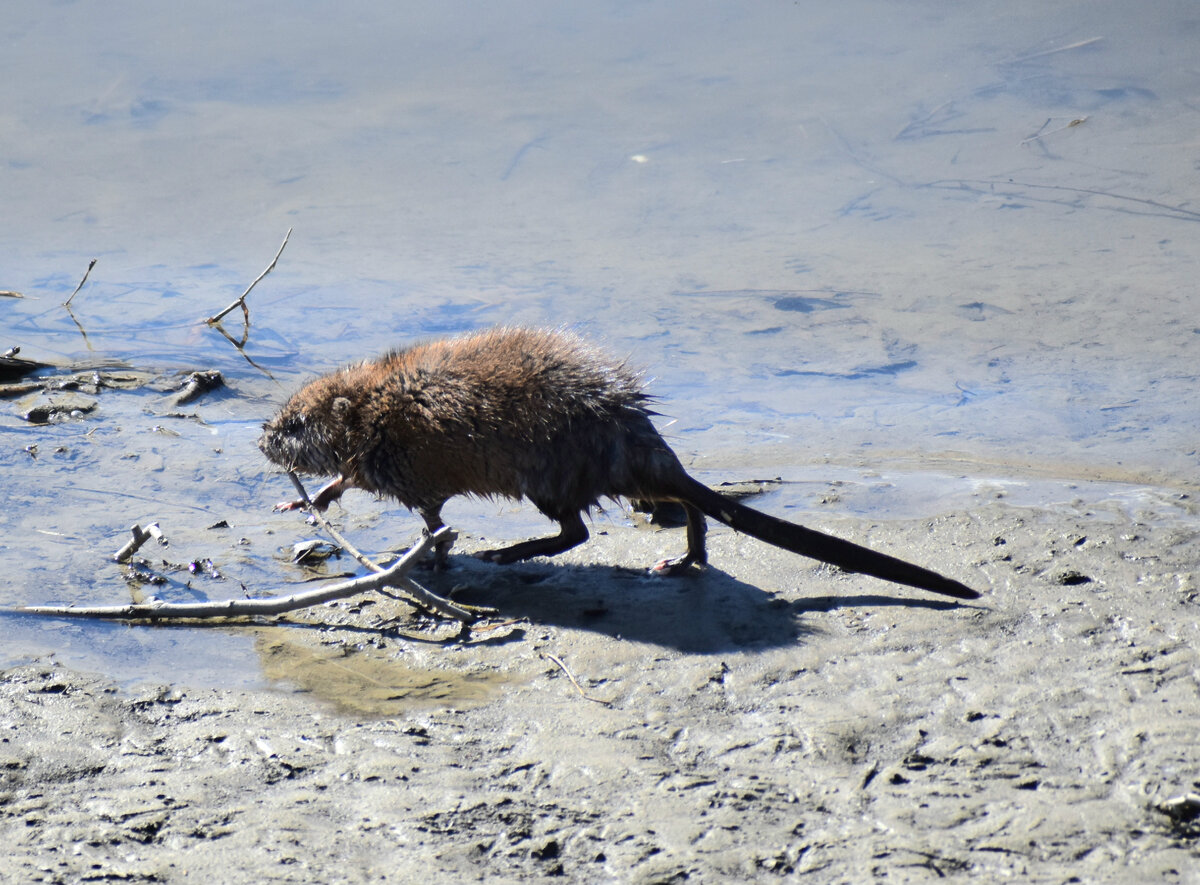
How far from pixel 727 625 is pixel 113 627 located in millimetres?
2211

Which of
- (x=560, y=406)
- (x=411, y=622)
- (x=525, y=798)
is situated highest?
(x=560, y=406)

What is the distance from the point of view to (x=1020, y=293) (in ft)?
24.7

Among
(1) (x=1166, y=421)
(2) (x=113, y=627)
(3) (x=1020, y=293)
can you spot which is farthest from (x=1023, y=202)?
(2) (x=113, y=627)

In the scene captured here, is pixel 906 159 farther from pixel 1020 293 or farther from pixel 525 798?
pixel 525 798

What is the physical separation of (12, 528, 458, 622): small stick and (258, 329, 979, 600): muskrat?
44 cm

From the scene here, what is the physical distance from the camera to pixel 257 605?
154 inches

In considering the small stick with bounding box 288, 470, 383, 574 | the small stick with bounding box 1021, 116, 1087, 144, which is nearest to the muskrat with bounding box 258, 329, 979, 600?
the small stick with bounding box 288, 470, 383, 574

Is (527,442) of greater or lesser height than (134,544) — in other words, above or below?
above

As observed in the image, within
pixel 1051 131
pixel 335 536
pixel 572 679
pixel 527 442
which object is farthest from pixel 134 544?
pixel 1051 131

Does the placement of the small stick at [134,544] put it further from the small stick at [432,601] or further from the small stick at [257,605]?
the small stick at [432,601]

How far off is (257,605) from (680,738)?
1.63 metres

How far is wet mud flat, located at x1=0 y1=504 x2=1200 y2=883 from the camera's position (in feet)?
8.20

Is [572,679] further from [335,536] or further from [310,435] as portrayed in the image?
[310,435]

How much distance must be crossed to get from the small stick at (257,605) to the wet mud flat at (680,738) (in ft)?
0.55
